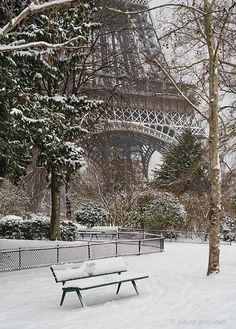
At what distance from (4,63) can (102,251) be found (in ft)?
29.1

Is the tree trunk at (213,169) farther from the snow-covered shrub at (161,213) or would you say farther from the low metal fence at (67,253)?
the snow-covered shrub at (161,213)

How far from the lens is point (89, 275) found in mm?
8734

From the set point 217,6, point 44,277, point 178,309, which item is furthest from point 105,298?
point 217,6

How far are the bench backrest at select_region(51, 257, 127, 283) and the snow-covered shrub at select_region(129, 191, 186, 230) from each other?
20069 millimetres

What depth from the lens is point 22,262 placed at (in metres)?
14.7

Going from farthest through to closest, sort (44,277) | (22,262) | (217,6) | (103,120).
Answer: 1. (103,120)
2. (22,262)
3. (44,277)
4. (217,6)

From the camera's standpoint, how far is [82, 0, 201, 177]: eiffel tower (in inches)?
571

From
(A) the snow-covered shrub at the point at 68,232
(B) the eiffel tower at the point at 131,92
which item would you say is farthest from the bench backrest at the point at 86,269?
(A) the snow-covered shrub at the point at 68,232

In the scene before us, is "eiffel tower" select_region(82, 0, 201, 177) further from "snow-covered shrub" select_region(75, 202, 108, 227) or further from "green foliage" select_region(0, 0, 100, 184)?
"snow-covered shrub" select_region(75, 202, 108, 227)

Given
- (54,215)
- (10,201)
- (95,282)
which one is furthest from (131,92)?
(95,282)

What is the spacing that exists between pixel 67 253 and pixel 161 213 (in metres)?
14.3

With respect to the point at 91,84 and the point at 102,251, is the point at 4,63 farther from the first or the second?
the point at 91,84

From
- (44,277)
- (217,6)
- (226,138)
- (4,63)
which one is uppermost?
(217,6)

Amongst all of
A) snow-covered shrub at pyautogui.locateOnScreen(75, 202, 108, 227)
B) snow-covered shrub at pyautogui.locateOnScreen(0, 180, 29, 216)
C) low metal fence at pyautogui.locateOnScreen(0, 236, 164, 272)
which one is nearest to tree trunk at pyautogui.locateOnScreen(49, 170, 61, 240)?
low metal fence at pyautogui.locateOnScreen(0, 236, 164, 272)
